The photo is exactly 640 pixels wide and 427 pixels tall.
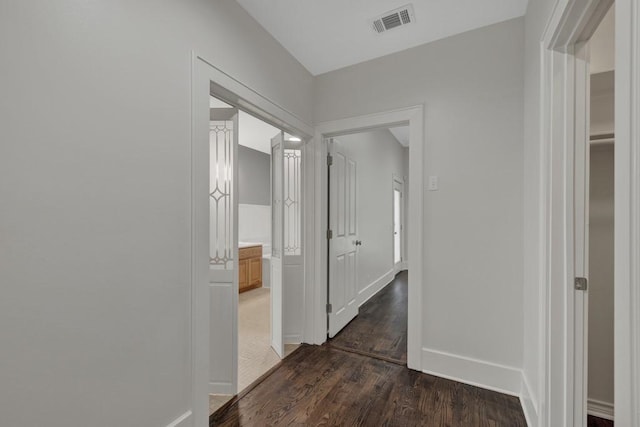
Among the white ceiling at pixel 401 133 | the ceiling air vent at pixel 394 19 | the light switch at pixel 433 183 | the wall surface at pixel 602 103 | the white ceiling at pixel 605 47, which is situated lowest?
the light switch at pixel 433 183

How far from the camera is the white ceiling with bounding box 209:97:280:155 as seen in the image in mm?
4051

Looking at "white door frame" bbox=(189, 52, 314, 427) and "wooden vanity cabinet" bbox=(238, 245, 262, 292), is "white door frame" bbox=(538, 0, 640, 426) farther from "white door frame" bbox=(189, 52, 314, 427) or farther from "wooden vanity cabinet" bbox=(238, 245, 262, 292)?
"wooden vanity cabinet" bbox=(238, 245, 262, 292)

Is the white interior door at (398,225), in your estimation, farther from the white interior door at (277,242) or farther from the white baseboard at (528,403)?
the white baseboard at (528,403)

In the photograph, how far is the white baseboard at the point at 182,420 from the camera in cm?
145

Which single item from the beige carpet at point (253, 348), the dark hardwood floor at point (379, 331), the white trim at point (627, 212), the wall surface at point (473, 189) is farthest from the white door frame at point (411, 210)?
the white trim at point (627, 212)

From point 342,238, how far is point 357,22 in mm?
2070

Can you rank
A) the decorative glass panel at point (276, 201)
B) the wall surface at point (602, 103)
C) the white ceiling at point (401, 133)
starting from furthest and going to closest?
the white ceiling at point (401, 133) → the decorative glass panel at point (276, 201) → the wall surface at point (602, 103)

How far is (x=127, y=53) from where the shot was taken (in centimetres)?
126

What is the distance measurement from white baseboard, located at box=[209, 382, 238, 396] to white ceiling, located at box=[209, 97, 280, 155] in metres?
2.96

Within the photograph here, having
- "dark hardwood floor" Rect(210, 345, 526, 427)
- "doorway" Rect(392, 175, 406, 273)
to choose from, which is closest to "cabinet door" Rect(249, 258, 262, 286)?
"dark hardwood floor" Rect(210, 345, 526, 427)

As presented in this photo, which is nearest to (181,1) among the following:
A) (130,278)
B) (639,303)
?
(130,278)

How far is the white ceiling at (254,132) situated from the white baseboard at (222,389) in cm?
296

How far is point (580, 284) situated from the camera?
1323 millimetres

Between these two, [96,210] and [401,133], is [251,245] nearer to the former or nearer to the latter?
[401,133]
